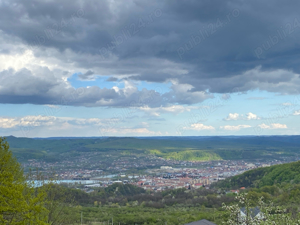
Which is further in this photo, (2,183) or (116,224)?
(116,224)

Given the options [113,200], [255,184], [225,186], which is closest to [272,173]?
[255,184]

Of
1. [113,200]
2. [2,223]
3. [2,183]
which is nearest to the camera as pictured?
[2,223]

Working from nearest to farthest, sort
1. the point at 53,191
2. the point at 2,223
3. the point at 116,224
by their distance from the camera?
the point at 2,223 → the point at 53,191 → the point at 116,224

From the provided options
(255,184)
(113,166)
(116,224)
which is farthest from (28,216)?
(113,166)

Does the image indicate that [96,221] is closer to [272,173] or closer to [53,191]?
[53,191]

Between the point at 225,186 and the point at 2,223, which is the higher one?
the point at 2,223

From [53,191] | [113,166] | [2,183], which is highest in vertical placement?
[2,183]
